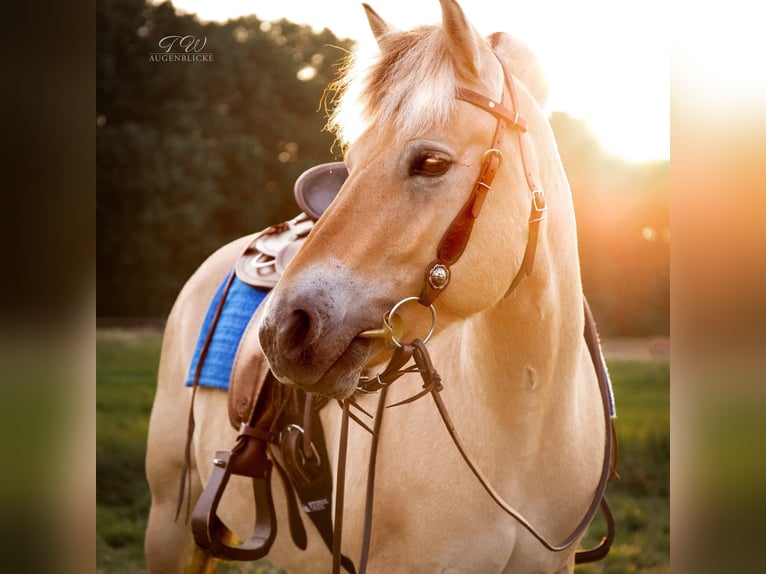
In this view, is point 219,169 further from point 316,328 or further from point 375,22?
point 316,328

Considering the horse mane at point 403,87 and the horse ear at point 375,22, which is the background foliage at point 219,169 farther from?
the horse mane at point 403,87

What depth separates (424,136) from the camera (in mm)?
1298

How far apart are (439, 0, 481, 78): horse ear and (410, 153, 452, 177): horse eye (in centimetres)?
19

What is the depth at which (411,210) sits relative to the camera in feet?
4.23

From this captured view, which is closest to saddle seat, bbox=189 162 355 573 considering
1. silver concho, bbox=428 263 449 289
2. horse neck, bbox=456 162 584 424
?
horse neck, bbox=456 162 584 424

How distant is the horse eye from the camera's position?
1.30m

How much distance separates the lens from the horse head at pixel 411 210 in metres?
1.24

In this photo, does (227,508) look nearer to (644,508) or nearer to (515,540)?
(515,540)

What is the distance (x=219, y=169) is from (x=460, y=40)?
2.82m

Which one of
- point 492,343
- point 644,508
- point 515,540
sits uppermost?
point 492,343

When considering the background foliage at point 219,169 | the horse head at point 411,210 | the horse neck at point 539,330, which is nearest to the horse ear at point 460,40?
the horse head at point 411,210

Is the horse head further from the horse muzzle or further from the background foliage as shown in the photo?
the background foliage
